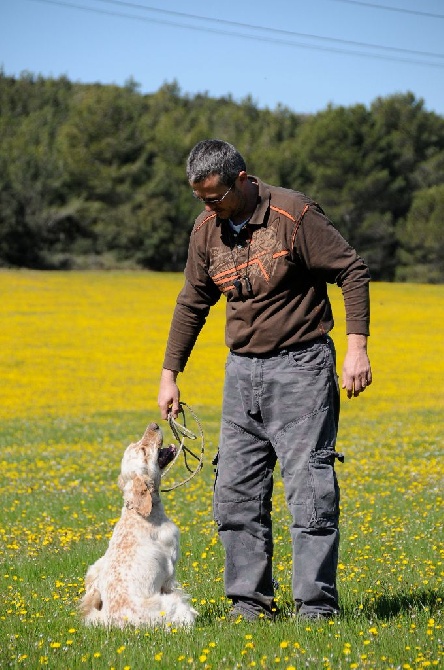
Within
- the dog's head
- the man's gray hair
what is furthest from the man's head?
the dog's head

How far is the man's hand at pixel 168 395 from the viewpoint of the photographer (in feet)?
19.1

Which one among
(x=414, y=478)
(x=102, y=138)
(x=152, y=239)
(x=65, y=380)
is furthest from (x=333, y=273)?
(x=102, y=138)

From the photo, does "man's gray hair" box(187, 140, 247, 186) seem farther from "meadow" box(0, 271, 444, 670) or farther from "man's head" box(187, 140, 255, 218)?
"meadow" box(0, 271, 444, 670)

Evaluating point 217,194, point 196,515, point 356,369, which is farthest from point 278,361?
point 196,515

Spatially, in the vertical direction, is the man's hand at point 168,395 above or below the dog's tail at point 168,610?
above

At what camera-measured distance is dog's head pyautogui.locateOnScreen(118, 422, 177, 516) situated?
18.2 feet

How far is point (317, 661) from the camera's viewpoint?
4309mm

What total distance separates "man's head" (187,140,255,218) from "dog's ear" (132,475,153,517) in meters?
1.62

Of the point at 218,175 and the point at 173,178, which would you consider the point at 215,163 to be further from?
the point at 173,178

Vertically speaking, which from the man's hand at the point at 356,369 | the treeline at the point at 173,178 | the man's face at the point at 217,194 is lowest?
the man's hand at the point at 356,369

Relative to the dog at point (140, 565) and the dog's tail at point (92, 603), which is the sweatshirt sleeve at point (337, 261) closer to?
the dog at point (140, 565)

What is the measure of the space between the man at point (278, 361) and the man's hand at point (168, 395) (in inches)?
17.0

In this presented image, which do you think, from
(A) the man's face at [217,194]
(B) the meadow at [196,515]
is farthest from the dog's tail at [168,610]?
(A) the man's face at [217,194]

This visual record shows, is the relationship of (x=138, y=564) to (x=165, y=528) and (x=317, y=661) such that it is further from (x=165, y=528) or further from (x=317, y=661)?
(x=317, y=661)
